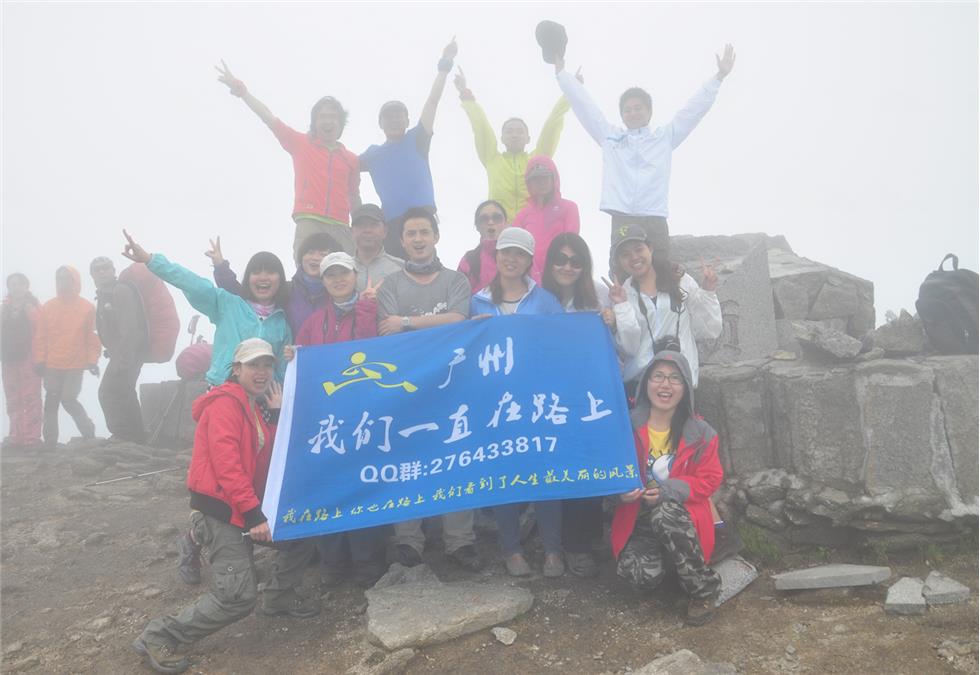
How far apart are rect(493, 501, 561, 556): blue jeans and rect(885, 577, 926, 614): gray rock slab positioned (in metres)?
2.26

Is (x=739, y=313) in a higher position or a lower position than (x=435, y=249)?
lower

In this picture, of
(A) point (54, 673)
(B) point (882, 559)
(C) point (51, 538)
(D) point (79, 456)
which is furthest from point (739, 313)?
(D) point (79, 456)

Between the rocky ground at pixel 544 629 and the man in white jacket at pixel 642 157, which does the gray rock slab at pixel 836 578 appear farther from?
the man in white jacket at pixel 642 157

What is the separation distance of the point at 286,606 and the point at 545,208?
14.4 feet

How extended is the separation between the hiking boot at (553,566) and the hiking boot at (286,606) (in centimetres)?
177

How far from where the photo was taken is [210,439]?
4.16m

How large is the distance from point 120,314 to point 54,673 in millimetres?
6168

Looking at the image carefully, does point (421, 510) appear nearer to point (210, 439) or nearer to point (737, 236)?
point (210, 439)

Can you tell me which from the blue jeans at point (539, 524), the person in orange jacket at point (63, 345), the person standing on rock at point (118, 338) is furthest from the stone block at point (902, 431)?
the person in orange jacket at point (63, 345)

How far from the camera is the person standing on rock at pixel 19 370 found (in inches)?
412

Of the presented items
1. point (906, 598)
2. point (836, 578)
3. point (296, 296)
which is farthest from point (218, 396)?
point (906, 598)

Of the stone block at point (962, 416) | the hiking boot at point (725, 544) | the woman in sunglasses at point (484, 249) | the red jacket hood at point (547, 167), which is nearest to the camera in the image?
the stone block at point (962, 416)

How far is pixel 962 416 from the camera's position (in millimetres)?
4746

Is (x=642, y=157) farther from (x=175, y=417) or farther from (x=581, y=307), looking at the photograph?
(x=175, y=417)
